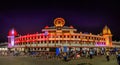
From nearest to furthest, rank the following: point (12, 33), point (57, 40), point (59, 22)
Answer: point (57, 40)
point (59, 22)
point (12, 33)

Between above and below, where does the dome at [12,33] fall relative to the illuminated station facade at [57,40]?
above

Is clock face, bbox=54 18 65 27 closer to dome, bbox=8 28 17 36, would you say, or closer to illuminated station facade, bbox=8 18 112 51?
illuminated station facade, bbox=8 18 112 51

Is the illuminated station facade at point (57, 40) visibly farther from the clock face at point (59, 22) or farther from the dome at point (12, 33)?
the dome at point (12, 33)

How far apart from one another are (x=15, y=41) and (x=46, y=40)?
2225cm

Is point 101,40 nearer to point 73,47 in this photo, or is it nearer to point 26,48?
point 73,47

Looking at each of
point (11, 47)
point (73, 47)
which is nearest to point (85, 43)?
point (73, 47)

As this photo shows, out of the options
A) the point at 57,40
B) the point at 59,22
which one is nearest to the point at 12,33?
the point at 59,22

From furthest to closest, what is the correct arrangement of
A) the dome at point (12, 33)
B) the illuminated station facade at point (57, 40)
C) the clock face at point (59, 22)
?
1. the dome at point (12, 33)
2. the clock face at point (59, 22)
3. the illuminated station facade at point (57, 40)

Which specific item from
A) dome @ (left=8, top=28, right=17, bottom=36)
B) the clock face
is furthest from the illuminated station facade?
dome @ (left=8, top=28, right=17, bottom=36)

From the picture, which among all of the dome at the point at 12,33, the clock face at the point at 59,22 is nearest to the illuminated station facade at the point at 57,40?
the clock face at the point at 59,22

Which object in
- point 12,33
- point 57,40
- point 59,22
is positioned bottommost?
point 57,40

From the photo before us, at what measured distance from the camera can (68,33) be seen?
313 ft

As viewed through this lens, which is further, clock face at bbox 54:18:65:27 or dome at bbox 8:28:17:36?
dome at bbox 8:28:17:36

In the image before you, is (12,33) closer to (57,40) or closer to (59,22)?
(59,22)
